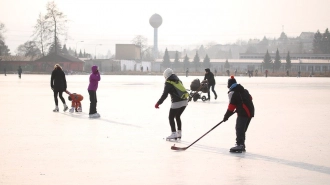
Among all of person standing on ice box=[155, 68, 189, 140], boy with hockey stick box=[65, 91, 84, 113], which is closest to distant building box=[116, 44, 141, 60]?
boy with hockey stick box=[65, 91, 84, 113]

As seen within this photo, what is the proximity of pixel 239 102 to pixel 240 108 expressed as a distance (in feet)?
0.50

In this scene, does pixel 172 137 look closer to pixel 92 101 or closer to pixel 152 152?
pixel 152 152

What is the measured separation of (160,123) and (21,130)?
3.67 meters

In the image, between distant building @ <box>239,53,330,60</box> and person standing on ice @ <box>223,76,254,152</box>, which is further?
distant building @ <box>239,53,330,60</box>

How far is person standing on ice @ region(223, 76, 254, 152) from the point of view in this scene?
9008 mm

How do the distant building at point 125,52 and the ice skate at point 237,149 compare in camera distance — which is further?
the distant building at point 125,52

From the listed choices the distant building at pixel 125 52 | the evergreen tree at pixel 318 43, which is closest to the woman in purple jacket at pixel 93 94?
the distant building at pixel 125 52

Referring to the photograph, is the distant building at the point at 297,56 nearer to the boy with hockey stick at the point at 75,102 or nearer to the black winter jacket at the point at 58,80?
the boy with hockey stick at the point at 75,102

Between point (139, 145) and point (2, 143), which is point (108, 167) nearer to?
point (139, 145)

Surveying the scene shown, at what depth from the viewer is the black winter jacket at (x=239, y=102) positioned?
9000 millimetres

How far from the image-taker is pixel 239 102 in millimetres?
9055

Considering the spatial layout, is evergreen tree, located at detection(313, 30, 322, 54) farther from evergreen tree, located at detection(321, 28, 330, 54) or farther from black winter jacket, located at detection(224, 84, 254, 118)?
black winter jacket, located at detection(224, 84, 254, 118)

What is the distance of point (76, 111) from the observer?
54.7 ft

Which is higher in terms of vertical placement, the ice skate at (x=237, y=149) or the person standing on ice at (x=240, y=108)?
the person standing on ice at (x=240, y=108)
